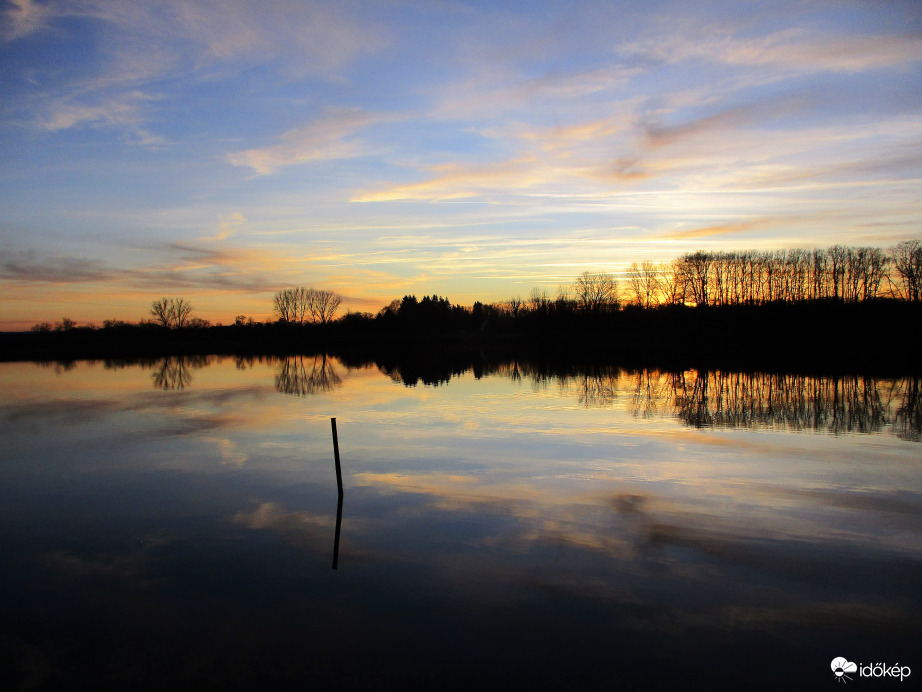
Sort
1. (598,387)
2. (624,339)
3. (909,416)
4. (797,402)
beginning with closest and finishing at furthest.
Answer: (909,416)
(797,402)
(598,387)
(624,339)

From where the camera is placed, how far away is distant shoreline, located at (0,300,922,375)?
5184cm

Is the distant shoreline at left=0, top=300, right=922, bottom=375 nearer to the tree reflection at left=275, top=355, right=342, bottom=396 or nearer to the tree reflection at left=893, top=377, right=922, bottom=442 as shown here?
the tree reflection at left=893, top=377, right=922, bottom=442

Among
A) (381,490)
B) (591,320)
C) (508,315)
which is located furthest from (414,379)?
(508,315)

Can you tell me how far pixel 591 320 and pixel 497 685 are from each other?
93.3 m

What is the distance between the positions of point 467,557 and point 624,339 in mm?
80488

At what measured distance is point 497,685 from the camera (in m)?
5.95

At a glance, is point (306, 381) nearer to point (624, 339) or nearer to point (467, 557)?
point (467, 557)

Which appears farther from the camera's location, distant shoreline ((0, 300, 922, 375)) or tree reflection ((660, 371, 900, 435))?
distant shoreline ((0, 300, 922, 375))

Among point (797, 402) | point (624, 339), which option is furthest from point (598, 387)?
point (624, 339)

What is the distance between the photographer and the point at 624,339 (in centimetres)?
8569

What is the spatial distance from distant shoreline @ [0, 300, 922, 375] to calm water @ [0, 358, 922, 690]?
29.0 meters

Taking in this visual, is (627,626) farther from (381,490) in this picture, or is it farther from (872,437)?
(872,437)

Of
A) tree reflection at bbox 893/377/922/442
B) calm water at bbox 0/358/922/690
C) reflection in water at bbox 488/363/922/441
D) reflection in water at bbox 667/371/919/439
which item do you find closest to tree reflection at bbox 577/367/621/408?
reflection in water at bbox 488/363/922/441

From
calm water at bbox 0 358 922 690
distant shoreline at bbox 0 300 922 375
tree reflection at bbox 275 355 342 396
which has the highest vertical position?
distant shoreline at bbox 0 300 922 375
